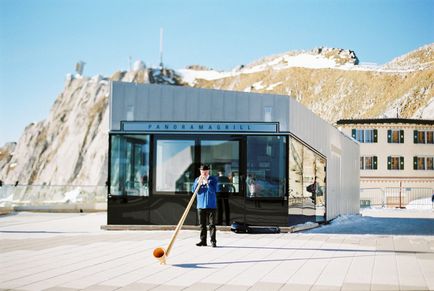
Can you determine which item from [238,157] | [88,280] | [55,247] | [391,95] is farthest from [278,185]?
[391,95]

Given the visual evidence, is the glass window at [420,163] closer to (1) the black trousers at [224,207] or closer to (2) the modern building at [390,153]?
(2) the modern building at [390,153]

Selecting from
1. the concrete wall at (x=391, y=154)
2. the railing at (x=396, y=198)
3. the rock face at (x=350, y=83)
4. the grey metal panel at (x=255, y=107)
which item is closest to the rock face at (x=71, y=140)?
the rock face at (x=350, y=83)

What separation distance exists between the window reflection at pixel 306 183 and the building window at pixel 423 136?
4272 cm

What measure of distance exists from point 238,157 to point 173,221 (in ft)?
8.35

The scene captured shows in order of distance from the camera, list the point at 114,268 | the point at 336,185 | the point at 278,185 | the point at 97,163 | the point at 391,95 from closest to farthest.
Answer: the point at 114,268 → the point at 278,185 → the point at 336,185 → the point at 391,95 → the point at 97,163

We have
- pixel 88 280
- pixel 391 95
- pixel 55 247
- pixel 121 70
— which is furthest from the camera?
pixel 121 70

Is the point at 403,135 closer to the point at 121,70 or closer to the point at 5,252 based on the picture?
the point at 5,252

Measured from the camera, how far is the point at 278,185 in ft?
55.4

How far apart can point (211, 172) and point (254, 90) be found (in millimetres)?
147610

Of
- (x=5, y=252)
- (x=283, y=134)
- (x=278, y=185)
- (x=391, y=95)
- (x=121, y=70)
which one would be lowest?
(x=5, y=252)

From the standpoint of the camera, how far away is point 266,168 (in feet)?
55.7

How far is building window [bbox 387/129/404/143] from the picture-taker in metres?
60.6

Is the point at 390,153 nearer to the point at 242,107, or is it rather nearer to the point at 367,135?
the point at 367,135

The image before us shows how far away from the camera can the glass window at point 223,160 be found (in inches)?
671
